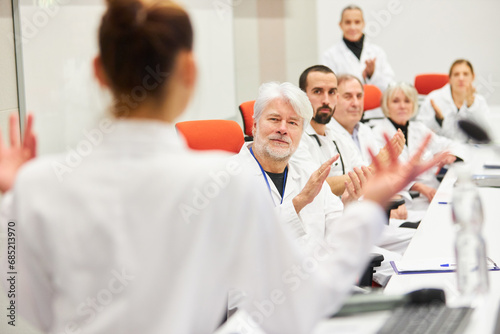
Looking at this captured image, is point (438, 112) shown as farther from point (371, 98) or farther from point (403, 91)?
point (403, 91)

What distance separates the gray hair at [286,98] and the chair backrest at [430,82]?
3.98 m

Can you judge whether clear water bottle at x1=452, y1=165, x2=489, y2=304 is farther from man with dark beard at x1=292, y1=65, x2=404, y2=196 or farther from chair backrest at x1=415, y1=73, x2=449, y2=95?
chair backrest at x1=415, y1=73, x2=449, y2=95

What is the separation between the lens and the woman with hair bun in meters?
0.77

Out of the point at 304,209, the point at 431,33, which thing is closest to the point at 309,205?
the point at 304,209

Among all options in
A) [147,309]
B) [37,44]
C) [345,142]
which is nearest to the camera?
[147,309]

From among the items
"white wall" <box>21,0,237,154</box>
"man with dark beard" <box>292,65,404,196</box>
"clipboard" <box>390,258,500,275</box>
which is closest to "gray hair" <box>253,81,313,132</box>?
"man with dark beard" <box>292,65,404,196</box>

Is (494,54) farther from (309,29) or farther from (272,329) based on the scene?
(272,329)

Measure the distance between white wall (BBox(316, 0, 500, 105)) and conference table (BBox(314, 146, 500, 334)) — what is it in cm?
403

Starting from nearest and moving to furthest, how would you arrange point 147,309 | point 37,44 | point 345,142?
point 147,309 < point 37,44 < point 345,142

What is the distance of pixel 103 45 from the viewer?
0.81m

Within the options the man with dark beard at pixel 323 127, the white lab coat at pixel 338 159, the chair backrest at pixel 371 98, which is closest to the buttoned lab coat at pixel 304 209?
the white lab coat at pixel 338 159

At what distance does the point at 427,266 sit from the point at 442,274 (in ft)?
0.27

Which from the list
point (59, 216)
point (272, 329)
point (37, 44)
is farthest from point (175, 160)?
point (37, 44)

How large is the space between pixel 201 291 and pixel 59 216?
0.21 meters
